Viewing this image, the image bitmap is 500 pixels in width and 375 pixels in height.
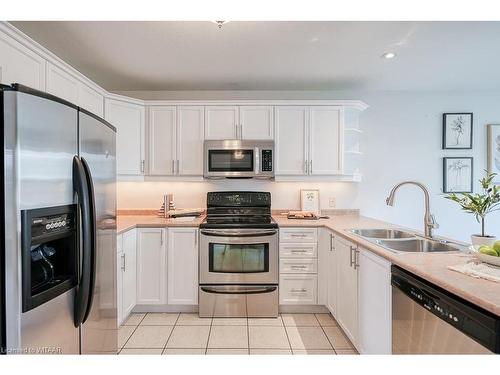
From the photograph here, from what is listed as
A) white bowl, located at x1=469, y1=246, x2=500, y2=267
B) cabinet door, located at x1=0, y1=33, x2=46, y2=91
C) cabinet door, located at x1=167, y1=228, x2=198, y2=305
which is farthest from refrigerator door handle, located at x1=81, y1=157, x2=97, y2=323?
white bowl, located at x1=469, y1=246, x2=500, y2=267

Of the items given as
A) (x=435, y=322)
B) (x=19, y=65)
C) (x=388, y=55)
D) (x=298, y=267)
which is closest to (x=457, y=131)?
(x=388, y=55)

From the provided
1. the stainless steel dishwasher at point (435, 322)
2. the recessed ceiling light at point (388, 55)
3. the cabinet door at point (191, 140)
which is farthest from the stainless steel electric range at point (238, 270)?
the recessed ceiling light at point (388, 55)

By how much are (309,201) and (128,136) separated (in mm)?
2202

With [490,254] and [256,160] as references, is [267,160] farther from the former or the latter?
[490,254]

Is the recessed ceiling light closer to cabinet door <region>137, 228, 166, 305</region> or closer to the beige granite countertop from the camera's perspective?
the beige granite countertop

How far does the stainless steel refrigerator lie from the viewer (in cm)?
99

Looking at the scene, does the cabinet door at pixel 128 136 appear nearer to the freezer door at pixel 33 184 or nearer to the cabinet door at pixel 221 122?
the cabinet door at pixel 221 122

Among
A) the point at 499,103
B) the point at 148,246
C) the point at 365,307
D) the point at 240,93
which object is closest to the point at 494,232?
the point at 499,103

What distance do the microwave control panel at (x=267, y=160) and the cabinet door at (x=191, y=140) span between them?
0.70 meters

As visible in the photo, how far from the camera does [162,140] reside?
3031 millimetres

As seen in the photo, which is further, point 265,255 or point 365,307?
point 265,255

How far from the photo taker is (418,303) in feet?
4.26
